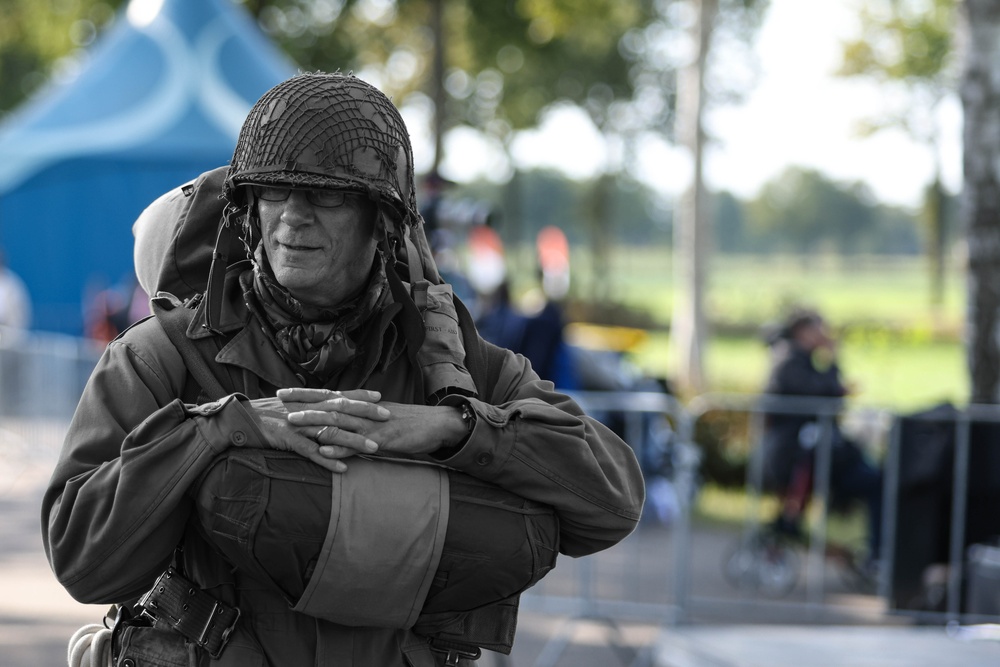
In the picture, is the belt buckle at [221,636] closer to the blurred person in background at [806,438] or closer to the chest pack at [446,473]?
the chest pack at [446,473]

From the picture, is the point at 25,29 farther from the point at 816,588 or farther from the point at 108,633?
the point at 108,633

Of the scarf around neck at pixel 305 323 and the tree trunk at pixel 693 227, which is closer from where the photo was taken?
the scarf around neck at pixel 305 323

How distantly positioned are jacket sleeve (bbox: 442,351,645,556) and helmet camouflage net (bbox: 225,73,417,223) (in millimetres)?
394

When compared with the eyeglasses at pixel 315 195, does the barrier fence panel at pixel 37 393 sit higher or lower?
lower

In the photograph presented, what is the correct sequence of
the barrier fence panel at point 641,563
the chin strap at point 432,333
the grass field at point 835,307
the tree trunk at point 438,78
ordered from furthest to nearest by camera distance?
the grass field at point 835,307 → the tree trunk at point 438,78 → the barrier fence panel at point 641,563 → the chin strap at point 432,333

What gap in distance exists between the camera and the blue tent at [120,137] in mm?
13328

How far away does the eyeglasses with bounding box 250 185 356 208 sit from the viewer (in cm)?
184

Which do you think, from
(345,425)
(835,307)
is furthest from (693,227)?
(835,307)

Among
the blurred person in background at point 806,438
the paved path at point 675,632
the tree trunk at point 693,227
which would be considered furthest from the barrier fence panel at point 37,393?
the tree trunk at point 693,227

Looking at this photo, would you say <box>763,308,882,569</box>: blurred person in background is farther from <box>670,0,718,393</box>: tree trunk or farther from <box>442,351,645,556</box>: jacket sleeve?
<box>670,0,718,393</box>: tree trunk

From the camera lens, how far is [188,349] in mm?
1886

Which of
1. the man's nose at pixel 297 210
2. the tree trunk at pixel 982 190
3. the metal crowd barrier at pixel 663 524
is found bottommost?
the metal crowd barrier at pixel 663 524

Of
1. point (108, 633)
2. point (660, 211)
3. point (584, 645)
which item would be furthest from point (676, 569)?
point (660, 211)

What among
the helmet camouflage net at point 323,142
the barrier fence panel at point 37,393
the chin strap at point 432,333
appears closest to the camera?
the helmet camouflage net at point 323,142
